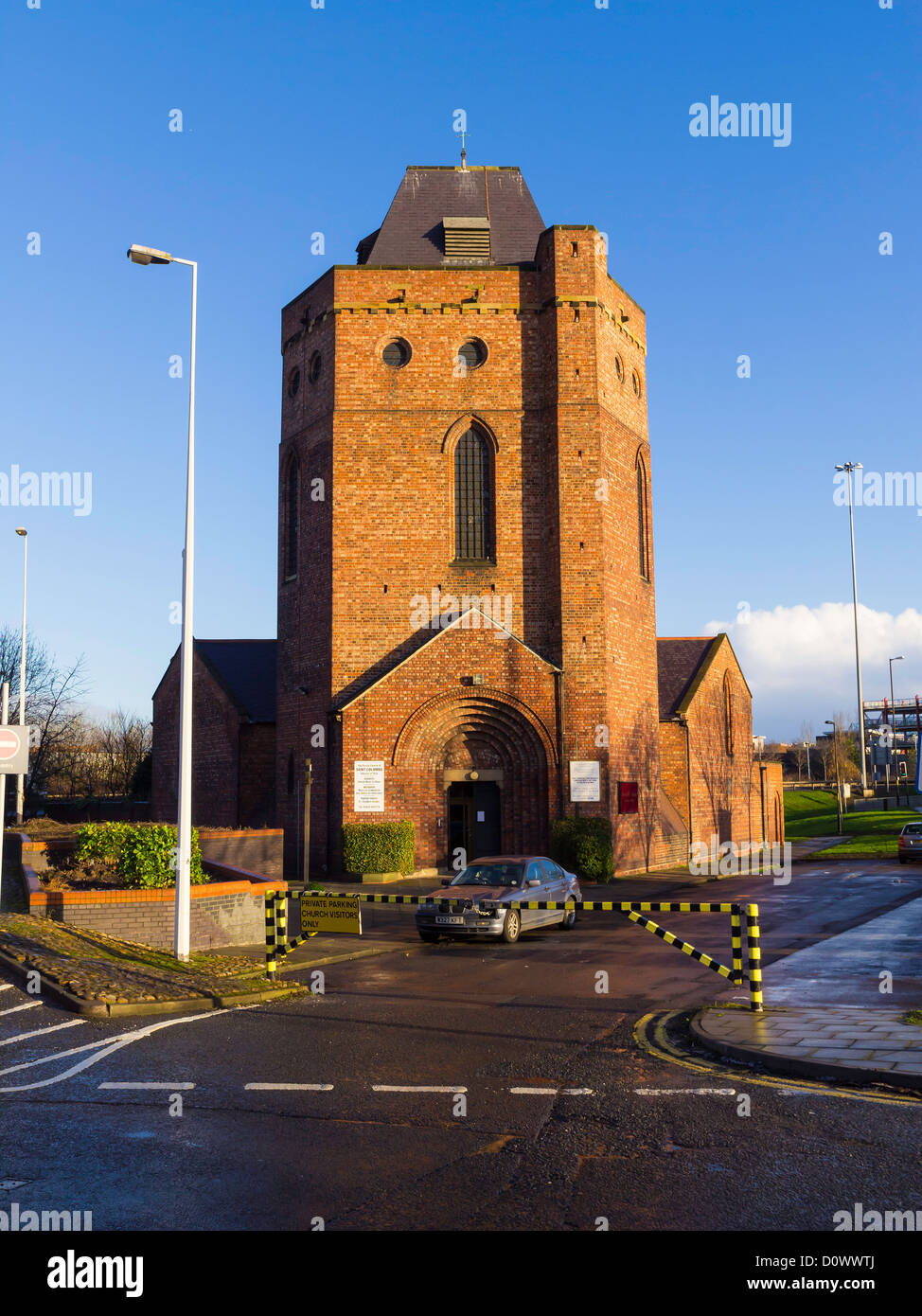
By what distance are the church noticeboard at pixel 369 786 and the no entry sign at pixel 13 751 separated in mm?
13708

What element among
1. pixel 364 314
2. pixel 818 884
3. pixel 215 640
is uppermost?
pixel 364 314

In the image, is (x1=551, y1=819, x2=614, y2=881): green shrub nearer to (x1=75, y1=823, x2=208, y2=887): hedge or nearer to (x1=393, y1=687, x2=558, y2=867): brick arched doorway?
(x1=393, y1=687, x2=558, y2=867): brick arched doorway

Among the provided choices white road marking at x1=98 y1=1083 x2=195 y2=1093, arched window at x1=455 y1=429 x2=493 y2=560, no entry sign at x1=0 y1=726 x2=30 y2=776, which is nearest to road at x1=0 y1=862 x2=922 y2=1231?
white road marking at x1=98 y1=1083 x2=195 y2=1093

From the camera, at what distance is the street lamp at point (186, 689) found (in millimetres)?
13500

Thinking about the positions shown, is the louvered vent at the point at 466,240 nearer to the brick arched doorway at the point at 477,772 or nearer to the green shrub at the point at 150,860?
the brick arched doorway at the point at 477,772

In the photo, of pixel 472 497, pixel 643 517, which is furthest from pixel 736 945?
pixel 643 517

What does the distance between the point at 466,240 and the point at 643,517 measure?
Result: 993 centimetres

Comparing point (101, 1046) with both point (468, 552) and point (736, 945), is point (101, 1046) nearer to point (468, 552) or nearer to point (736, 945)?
point (736, 945)

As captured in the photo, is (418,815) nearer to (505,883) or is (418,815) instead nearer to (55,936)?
(505,883)

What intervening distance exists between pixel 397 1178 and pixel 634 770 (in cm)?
2531

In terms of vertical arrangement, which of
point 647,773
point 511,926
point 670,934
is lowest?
point 511,926

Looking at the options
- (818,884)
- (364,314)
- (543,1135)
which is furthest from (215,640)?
(543,1135)

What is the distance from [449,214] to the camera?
34031 millimetres
